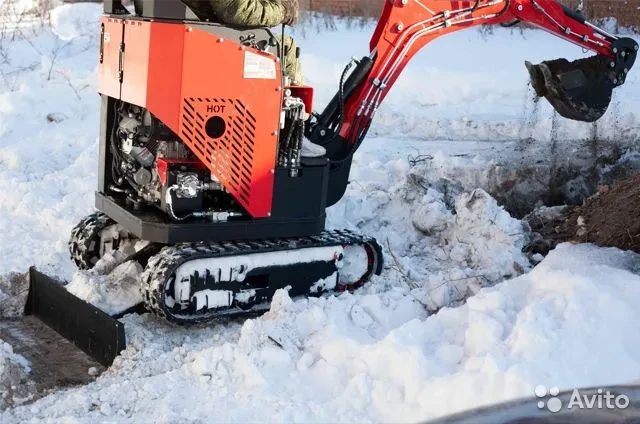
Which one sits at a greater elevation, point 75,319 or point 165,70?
point 165,70

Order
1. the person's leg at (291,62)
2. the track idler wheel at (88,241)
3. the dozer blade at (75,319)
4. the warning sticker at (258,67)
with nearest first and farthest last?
1. the dozer blade at (75,319)
2. the warning sticker at (258,67)
3. the person's leg at (291,62)
4. the track idler wheel at (88,241)

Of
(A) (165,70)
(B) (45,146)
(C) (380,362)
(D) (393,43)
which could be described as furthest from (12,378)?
(B) (45,146)

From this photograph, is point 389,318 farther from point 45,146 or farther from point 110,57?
point 45,146

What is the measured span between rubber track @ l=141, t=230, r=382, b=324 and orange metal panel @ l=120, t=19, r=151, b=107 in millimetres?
931

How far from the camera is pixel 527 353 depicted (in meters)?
4.41

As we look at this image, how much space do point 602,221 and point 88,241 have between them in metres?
3.67

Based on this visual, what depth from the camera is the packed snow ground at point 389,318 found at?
440 cm

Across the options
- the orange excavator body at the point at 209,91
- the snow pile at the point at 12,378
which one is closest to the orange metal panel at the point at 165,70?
the orange excavator body at the point at 209,91

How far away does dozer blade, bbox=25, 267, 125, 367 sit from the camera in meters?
5.45

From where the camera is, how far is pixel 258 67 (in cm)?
573

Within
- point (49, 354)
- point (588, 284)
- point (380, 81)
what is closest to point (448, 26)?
point (380, 81)

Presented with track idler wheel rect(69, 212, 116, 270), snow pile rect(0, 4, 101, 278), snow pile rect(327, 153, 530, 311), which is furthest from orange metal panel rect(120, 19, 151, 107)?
snow pile rect(327, 153, 530, 311)

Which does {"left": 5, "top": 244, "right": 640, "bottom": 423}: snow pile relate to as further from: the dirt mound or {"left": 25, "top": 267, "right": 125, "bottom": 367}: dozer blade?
the dirt mound

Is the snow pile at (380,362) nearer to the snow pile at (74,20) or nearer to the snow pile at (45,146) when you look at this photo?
the snow pile at (45,146)
